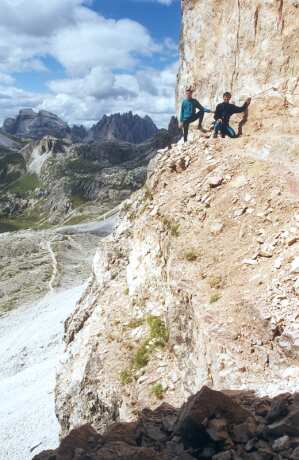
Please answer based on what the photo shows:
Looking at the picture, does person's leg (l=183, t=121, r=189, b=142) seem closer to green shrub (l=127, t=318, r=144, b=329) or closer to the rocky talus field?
the rocky talus field

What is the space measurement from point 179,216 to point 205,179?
321 centimetres

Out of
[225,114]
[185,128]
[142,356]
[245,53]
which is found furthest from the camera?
[185,128]

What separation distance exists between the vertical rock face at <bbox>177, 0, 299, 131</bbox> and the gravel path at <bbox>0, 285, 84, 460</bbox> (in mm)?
36507

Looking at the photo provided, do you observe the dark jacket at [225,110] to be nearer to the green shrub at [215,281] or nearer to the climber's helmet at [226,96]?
the climber's helmet at [226,96]

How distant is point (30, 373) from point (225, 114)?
179 ft

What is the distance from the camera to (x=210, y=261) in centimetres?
2486

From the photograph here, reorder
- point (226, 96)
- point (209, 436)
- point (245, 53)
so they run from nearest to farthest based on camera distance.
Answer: point (209, 436)
point (226, 96)
point (245, 53)

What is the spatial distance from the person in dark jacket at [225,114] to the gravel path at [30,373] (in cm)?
3327

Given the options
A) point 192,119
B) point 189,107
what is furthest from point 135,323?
point 189,107

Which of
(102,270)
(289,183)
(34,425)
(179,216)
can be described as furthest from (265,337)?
(34,425)

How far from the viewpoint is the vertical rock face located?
30.0 m

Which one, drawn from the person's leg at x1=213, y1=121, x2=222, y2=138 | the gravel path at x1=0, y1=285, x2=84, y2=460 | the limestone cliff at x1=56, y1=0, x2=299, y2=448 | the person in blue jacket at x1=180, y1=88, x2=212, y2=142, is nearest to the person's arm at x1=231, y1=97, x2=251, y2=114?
the limestone cliff at x1=56, y1=0, x2=299, y2=448

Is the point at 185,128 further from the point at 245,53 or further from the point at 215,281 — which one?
the point at 215,281

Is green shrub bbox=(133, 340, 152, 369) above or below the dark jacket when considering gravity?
below
